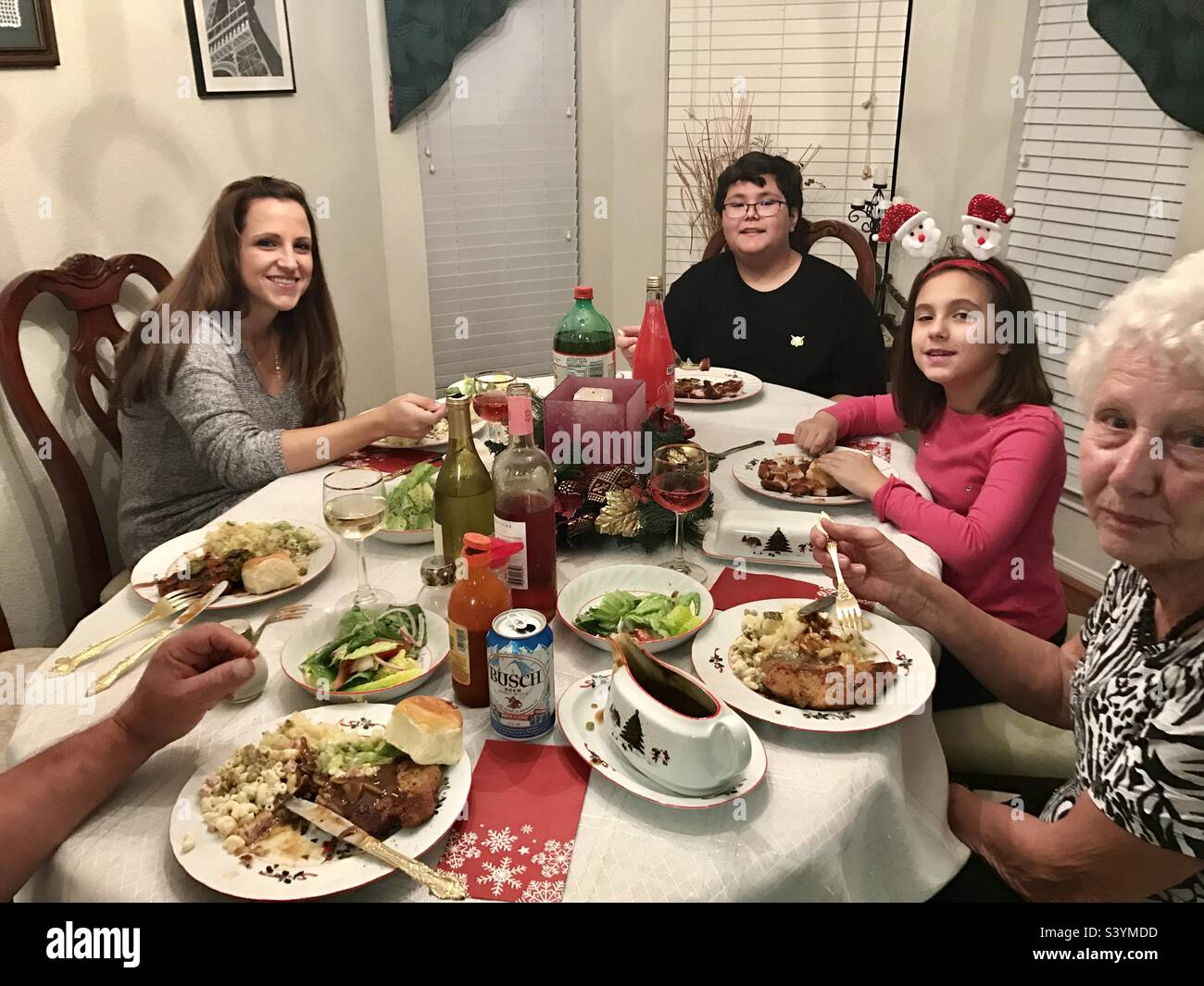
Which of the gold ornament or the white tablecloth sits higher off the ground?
the gold ornament

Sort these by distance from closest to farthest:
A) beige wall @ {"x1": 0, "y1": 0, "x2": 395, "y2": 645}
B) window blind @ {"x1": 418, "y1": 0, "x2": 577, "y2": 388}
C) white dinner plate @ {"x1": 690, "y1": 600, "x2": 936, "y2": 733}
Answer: white dinner plate @ {"x1": 690, "y1": 600, "x2": 936, "y2": 733} < beige wall @ {"x1": 0, "y1": 0, "x2": 395, "y2": 645} < window blind @ {"x1": 418, "y1": 0, "x2": 577, "y2": 388}

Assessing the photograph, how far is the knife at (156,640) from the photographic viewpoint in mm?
1095

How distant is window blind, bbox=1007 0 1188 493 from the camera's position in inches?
108

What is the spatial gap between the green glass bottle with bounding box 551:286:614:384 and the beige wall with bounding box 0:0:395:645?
122 centimetres

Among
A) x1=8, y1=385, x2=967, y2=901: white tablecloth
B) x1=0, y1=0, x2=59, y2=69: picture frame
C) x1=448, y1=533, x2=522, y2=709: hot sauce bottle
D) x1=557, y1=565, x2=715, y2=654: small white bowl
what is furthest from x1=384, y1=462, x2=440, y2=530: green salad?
x1=0, y1=0, x2=59, y2=69: picture frame

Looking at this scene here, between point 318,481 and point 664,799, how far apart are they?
1.07 metres

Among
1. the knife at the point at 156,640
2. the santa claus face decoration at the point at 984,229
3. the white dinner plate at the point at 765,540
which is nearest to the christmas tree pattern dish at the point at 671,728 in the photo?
the white dinner plate at the point at 765,540

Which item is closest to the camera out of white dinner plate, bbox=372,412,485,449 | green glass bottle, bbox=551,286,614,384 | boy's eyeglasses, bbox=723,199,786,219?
green glass bottle, bbox=551,286,614,384

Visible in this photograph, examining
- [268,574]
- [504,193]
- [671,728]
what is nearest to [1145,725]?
[671,728]

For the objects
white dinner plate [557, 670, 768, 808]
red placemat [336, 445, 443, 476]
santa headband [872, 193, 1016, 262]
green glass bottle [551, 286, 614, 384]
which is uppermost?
Answer: santa headband [872, 193, 1016, 262]

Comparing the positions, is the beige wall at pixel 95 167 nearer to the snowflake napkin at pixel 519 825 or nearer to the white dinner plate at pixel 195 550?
the white dinner plate at pixel 195 550

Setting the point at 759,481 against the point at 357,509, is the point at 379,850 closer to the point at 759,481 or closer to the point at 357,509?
the point at 357,509

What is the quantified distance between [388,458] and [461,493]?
2.04 ft

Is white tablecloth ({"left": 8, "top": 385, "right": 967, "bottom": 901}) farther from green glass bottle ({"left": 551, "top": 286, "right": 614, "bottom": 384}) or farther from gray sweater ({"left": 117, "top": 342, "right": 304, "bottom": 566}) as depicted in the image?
green glass bottle ({"left": 551, "top": 286, "right": 614, "bottom": 384})
